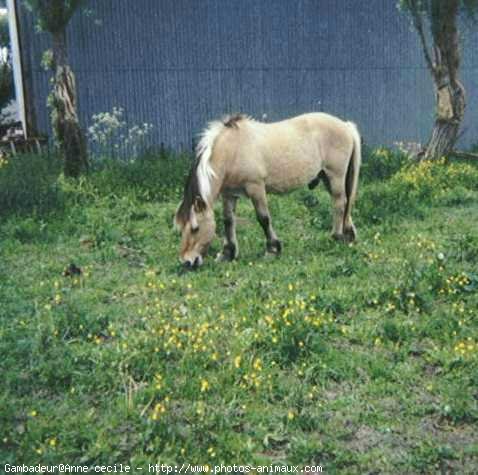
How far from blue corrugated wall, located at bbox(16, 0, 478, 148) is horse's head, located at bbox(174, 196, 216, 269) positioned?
7.76 m

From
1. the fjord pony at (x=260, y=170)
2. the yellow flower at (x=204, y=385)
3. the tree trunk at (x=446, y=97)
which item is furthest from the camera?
the tree trunk at (x=446, y=97)

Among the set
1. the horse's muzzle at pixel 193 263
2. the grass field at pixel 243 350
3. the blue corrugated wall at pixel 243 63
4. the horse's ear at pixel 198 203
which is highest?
the blue corrugated wall at pixel 243 63

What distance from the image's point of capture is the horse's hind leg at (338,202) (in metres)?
9.06

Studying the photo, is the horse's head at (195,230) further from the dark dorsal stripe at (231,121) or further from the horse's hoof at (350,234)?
the horse's hoof at (350,234)

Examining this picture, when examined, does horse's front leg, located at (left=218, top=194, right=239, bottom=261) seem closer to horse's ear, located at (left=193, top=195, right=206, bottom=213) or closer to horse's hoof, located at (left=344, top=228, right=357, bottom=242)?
horse's ear, located at (left=193, top=195, right=206, bottom=213)

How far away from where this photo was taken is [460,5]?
14.6m

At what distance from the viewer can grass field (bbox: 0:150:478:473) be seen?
4094 millimetres

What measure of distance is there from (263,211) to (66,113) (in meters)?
5.21

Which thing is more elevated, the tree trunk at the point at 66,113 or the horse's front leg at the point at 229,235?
the tree trunk at the point at 66,113

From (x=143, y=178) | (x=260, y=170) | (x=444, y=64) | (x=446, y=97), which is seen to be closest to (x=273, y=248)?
(x=260, y=170)

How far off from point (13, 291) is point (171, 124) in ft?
29.7

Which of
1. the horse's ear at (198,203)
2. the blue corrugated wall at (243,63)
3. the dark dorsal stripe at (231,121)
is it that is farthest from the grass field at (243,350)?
the blue corrugated wall at (243,63)

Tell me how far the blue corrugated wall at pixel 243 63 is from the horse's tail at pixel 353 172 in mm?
6902

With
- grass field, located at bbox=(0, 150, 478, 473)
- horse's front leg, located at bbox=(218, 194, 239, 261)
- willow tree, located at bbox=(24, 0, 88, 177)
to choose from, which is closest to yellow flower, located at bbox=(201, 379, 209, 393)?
grass field, located at bbox=(0, 150, 478, 473)
